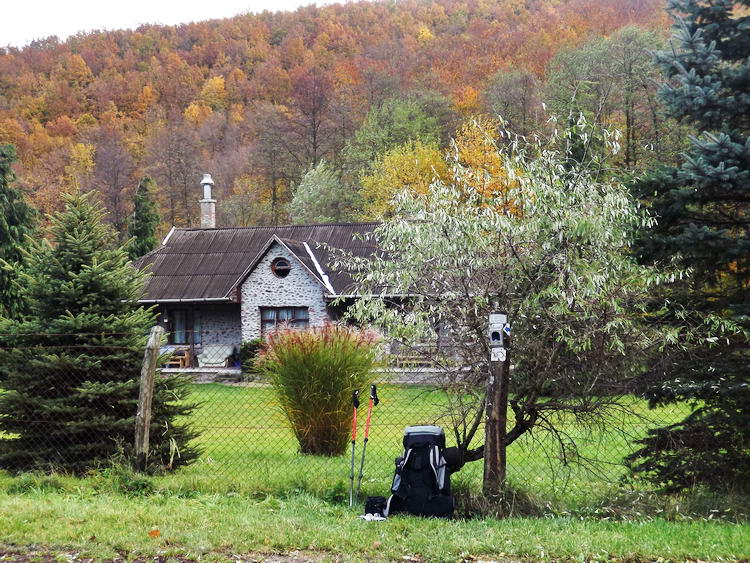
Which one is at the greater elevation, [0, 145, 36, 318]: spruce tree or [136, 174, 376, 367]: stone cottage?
[0, 145, 36, 318]: spruce tree

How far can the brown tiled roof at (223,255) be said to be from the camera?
28609 millimetres

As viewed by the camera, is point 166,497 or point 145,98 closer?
point 166,497

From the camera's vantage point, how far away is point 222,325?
96.6 ft

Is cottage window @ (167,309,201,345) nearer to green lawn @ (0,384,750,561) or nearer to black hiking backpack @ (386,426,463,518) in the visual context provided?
green lawn @ (0,384,750,561)

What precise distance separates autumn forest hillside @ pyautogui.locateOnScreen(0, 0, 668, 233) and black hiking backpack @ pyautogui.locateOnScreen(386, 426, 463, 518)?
100 feet

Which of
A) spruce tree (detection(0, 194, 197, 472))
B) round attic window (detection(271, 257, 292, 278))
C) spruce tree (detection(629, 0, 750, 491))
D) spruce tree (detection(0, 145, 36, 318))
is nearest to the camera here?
spruce tree (detection(629, 0, 750, 491))

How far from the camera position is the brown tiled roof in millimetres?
28609

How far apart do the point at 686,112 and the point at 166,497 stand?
6158mm

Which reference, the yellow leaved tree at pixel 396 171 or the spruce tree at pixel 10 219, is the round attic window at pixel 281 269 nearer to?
the spruce tree at pixel 10 219

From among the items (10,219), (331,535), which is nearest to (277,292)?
(10,219)

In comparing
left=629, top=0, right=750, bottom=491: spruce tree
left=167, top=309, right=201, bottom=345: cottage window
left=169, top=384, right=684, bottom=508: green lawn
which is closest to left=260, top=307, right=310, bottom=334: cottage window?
left=167, top=309, right=201, bottom=345: cottage window

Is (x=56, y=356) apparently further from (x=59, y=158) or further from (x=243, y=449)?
(x=59, y=158)

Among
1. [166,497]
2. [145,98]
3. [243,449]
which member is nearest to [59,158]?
[145,98]

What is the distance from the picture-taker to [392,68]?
56594 millimetres
